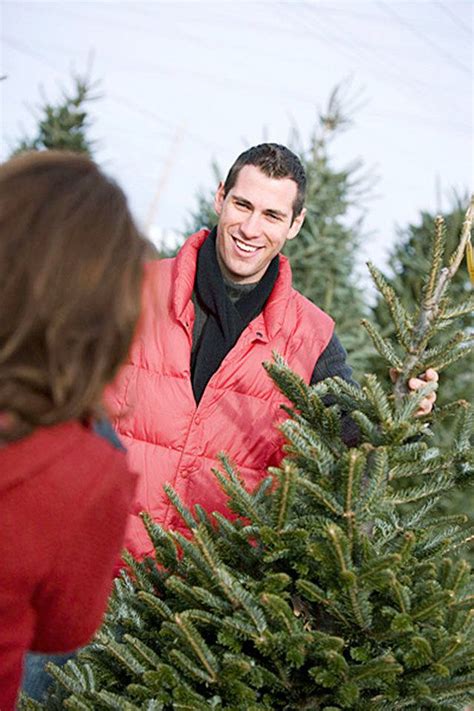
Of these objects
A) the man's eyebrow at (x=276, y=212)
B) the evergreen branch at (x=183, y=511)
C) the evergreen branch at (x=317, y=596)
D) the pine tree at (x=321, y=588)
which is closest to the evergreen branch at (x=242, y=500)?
the pine tree at (x=321, y=588)

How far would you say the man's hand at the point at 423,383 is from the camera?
7.82 ft

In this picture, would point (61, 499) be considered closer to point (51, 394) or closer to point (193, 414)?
point (51, 394)

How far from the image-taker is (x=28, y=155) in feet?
4.48

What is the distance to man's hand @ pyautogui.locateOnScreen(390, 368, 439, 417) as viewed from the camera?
238 cm

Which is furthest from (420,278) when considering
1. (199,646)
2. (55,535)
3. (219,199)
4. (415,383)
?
(55,535)

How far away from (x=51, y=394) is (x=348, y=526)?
1.12m

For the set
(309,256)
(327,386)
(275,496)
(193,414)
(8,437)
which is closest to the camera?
(8,437)

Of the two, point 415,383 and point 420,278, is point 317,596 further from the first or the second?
point 420,278

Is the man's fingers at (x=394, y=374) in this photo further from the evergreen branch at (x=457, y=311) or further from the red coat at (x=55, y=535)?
the red coat at (x=55, y=535)

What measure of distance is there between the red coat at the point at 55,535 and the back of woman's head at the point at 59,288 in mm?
58

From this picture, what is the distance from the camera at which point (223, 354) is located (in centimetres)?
314

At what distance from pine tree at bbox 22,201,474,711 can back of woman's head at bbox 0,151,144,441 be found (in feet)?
2.96

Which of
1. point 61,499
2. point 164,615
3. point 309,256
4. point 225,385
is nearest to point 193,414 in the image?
point 225,385

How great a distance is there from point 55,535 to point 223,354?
5.98 feet
